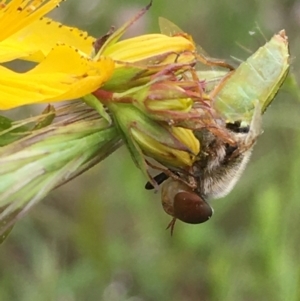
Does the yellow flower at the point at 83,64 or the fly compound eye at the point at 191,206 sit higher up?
the yellow flower at the point at 83,64

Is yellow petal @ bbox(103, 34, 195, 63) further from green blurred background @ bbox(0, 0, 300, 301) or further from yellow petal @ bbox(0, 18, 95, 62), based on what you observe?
green blurred background @ bbox(0, 0, 300, 301)

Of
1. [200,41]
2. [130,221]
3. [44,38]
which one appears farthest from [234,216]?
[44,38]

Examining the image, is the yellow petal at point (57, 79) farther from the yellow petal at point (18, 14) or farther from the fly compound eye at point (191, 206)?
the fly compound eye at point (191, 206)

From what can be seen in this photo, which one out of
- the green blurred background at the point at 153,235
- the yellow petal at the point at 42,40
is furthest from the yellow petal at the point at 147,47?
the green blurred background at the point at 153,235

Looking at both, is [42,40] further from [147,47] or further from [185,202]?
[185,202]

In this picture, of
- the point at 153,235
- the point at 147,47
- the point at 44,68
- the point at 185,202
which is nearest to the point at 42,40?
the point at 44,68

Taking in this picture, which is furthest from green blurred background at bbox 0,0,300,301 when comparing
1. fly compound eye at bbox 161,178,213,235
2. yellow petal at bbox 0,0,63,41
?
yellow petal at bbox 0,0,63,41
